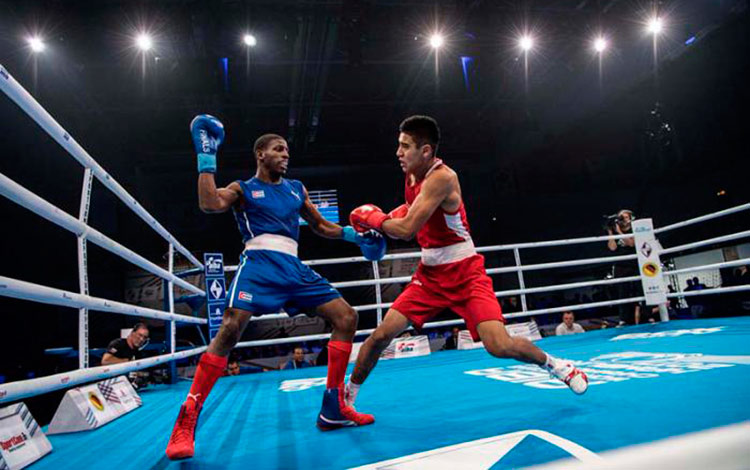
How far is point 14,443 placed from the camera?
1.71 m

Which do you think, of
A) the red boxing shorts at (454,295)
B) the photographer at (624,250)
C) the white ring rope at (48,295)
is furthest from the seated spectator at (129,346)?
the photographer at (624,250)

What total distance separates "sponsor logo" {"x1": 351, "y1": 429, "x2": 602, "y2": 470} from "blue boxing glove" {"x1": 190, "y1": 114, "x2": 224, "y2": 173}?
1375 millimetres

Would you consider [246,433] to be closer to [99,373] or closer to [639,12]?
[99,373]

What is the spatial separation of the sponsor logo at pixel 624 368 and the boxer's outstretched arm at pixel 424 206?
3.72 ft

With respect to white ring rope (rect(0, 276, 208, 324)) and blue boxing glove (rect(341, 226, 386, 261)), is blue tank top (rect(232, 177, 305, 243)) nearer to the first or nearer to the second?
blue boxing glove (rect(341, 226, 386, 261))

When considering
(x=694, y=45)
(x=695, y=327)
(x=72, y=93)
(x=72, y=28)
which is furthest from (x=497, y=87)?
(x=72, y=93)

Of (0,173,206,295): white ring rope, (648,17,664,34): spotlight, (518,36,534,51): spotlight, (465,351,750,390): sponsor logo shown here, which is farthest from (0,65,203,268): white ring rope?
(648,17,664,34): spotlight

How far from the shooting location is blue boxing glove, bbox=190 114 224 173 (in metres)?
2.00

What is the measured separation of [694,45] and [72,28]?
1108cm

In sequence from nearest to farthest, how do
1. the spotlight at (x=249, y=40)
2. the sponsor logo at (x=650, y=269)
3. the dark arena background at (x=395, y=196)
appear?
the dark arena background at (x=395, y=196) → the sponsor logo at (x=650, y=269) → the spotlight at (x=249, y=40)

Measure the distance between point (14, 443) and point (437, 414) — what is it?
1.66 meters

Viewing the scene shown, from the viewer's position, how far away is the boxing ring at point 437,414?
1381 mm

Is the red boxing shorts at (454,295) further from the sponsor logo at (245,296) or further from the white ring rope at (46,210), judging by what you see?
the white ring rope at (46,210)

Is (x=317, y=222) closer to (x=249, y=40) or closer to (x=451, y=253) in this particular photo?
(x=451, y=253)
